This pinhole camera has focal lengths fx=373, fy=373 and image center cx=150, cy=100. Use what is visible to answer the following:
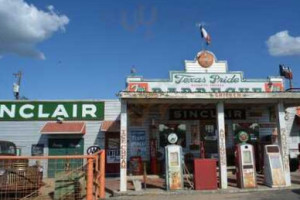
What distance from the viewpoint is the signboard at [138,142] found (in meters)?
19.7

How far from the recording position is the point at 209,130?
19.8 m

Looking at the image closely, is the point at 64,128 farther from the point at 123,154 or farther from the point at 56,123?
→ the point at 123,154

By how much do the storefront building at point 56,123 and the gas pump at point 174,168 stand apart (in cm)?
668

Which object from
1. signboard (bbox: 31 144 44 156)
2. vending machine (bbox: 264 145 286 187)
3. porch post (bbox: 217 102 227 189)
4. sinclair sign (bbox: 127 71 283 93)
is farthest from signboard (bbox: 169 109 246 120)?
signboard (bbox: 31 144 44 156)

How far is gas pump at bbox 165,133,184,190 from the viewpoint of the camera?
13.4m

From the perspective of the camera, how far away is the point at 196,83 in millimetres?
17062

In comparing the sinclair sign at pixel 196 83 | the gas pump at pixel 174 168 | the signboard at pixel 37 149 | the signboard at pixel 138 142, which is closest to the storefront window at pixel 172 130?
the signboard at pixel 138 142

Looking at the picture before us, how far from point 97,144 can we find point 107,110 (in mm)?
1926

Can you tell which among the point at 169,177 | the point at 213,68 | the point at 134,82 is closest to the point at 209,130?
the point at 213,68

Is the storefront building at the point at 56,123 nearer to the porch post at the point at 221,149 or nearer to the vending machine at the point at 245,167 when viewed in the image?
the porch post at the point at 221,149

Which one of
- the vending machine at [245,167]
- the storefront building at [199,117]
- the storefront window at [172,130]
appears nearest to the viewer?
the vending machine at [245,167]

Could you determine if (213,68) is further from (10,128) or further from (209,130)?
(10,128)

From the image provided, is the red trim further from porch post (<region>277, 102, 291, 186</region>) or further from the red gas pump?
porch post (<region>277, 102, 291, 186</region>)

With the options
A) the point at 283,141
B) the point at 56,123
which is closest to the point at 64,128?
the point at 56,123
